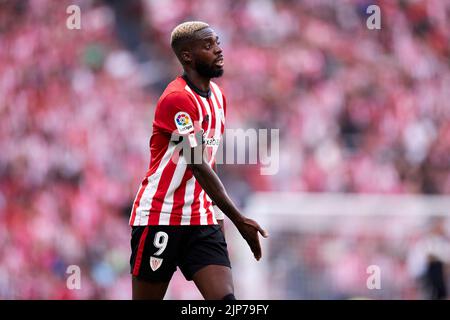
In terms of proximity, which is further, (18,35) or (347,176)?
(18,35)

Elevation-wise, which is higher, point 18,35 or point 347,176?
point 18,35

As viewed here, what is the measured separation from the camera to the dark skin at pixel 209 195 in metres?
4.71

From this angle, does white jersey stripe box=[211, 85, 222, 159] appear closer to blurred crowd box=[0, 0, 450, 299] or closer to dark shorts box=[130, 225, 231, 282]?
dark shorts box=[130, 225, 231, 282]

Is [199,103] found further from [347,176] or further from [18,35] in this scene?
[18,35]

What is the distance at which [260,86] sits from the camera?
516 inches

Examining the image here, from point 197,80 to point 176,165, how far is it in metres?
0.48

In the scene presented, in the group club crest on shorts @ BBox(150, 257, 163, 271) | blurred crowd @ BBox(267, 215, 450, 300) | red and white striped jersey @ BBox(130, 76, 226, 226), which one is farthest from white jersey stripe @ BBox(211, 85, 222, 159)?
blurred crowd @ BBox(267, 215, 450, 300)

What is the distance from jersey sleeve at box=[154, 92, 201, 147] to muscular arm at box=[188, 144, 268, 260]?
12 centimetres

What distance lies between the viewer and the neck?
5043 millimetres

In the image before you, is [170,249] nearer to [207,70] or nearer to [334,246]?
[207,70]

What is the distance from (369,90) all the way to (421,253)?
9.56 feet

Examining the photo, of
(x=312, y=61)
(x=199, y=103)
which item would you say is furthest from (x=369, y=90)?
(x=199, y=103)

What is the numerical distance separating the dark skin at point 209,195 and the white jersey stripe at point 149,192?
0.15 metres
